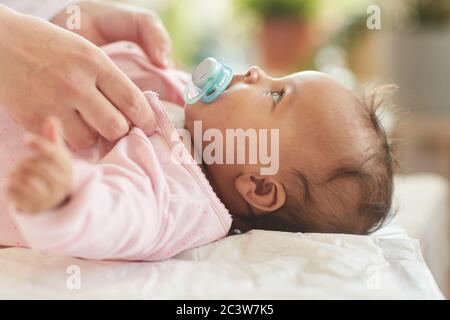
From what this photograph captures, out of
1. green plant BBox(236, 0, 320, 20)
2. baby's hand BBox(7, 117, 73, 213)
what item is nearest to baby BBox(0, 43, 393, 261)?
baby's hand BBox(7, 117, 73, 213)

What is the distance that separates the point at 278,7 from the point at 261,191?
7.16ft

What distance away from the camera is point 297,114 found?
Answer: 97 cm

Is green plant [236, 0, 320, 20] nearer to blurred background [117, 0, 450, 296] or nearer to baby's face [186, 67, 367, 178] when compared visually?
blurred background [117, 0, 450, 296]

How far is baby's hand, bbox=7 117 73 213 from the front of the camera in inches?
24.8

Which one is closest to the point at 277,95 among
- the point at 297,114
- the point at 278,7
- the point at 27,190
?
the point at 297,114

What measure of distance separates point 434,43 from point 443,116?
0.30 metres

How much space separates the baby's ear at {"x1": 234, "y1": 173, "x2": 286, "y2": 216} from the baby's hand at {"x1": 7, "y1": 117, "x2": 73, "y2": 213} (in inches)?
16.2

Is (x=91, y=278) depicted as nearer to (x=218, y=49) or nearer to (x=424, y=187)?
(x=424, y=187)

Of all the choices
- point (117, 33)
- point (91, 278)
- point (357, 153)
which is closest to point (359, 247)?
point (357, 153)

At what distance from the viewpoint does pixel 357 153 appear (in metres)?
0.96

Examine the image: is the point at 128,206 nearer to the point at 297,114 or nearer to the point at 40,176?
the point at 40,176

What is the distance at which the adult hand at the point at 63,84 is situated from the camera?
0.86 metres

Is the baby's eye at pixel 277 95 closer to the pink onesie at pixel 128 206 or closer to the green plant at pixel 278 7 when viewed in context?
the pink onesie at pixel 128 206

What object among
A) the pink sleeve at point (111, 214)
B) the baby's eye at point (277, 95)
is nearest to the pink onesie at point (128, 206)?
the pink sleeve at point (111, 214)
